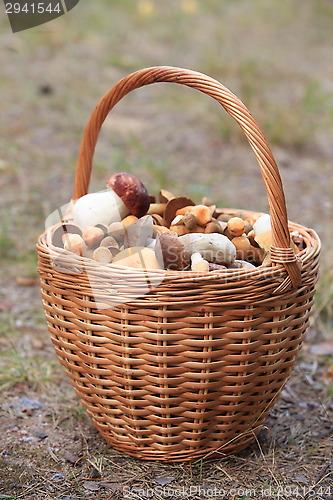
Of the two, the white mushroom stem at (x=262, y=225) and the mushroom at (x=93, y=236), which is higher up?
the mushroom at (x=93, y=236)

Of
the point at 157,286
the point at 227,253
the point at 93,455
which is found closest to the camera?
the point at 157,286

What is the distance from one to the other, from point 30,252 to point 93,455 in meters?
1.38

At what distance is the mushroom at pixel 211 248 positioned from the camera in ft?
4.39

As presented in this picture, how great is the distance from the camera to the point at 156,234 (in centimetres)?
143

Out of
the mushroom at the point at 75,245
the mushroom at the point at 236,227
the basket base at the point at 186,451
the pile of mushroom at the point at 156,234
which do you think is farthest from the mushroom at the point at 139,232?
the basket base at the point at 186,451

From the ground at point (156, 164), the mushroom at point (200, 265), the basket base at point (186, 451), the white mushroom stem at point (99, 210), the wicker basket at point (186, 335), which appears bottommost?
the ground at point (156, 164)

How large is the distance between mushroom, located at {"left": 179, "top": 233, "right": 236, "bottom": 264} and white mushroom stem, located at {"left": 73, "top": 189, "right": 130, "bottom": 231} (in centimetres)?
21

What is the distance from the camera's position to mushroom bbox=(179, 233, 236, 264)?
4.39 feet

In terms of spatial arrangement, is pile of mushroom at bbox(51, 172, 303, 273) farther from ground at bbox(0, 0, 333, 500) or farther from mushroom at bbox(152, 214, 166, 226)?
ground at bbox(0, 0, 333, 500)

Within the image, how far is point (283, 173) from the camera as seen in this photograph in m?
3.76

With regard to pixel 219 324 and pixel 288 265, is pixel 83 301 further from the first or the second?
pixel 288 265

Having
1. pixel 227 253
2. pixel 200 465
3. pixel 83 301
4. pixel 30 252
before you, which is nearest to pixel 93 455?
pixel 200 465

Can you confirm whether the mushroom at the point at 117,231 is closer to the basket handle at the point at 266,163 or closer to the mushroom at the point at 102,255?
the mushroom at the point at 102,255

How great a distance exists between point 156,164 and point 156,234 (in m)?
2.32
